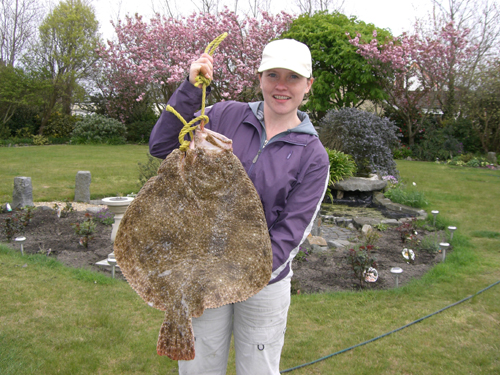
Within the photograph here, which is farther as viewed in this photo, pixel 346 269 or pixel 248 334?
pixel 346 269

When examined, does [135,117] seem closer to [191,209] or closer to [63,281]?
[63,281]

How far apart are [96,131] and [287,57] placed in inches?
1009

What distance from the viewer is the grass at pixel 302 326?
3.73 metres

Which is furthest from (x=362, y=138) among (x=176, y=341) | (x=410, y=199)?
(x=176, y=341)

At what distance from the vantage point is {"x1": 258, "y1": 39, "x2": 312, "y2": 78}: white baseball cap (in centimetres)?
207

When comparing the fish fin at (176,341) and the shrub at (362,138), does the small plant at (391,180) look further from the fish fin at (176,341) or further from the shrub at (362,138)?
the fish fin at (176,341)

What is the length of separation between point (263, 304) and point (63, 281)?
4029mm

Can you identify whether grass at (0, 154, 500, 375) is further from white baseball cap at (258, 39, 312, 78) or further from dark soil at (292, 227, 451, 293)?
white baseball cap at (258, 39, 312, 78)

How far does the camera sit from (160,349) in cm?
162

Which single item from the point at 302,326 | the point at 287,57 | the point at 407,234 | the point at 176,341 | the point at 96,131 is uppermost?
the point at 287,57

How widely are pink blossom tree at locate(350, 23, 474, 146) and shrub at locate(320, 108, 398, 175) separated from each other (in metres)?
6.96

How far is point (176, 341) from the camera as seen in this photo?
162 cm

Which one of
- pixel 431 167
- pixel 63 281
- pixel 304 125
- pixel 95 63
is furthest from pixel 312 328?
pixel 95 63

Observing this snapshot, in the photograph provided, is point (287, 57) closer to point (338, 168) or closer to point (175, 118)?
point (175, 118)
